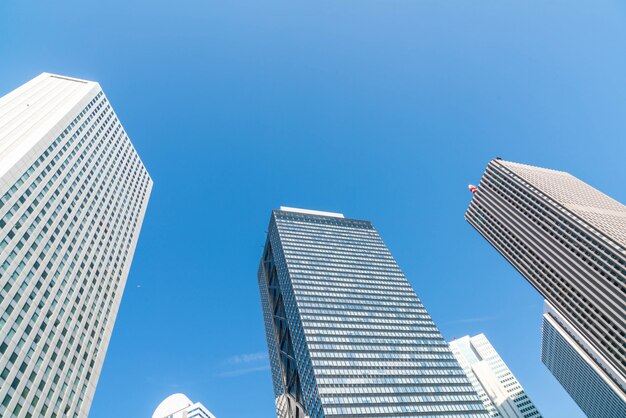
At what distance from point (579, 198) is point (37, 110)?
183m

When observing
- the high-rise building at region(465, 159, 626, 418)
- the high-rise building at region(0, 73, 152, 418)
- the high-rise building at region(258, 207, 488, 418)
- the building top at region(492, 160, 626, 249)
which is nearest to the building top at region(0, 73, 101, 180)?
the high-rise building at region(0, 73, 152, 418)

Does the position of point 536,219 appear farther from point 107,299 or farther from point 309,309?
point 107,299

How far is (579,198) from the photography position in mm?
161875

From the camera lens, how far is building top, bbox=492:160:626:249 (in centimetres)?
13688

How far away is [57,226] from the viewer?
7500 centimetres

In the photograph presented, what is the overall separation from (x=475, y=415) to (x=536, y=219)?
247 feet

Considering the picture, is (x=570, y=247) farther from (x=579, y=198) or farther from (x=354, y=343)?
(x=354, y=343)

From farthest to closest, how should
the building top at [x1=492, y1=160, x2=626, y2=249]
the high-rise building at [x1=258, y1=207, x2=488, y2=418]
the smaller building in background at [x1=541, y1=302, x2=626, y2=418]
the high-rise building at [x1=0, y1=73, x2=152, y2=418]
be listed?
the smaller building in background at [x1=541, y1=302, x2=626, y2=418], the building top at [x1=492, y1=160, x2=626, y2=249], the high-rise building at [x1=258, y1=207, x2=488, y2=418], the high-rise building at [x1=0, y1=73, x2=152, y2=418]

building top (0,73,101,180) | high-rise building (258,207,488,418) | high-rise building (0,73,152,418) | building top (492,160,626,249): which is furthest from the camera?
building top (492,160,626,249)

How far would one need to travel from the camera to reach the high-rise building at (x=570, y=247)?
402 ft

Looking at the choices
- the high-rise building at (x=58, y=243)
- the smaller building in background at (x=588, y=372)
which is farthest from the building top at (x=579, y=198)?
the high-rise building at (x=58, y=243)

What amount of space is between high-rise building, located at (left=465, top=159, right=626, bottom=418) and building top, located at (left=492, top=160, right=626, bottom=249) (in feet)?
0.87

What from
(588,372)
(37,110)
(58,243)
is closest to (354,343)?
(58,243)

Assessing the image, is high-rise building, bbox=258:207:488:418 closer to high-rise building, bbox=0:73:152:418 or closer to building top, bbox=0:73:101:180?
high-rise building, bbox=0:73:152:418
